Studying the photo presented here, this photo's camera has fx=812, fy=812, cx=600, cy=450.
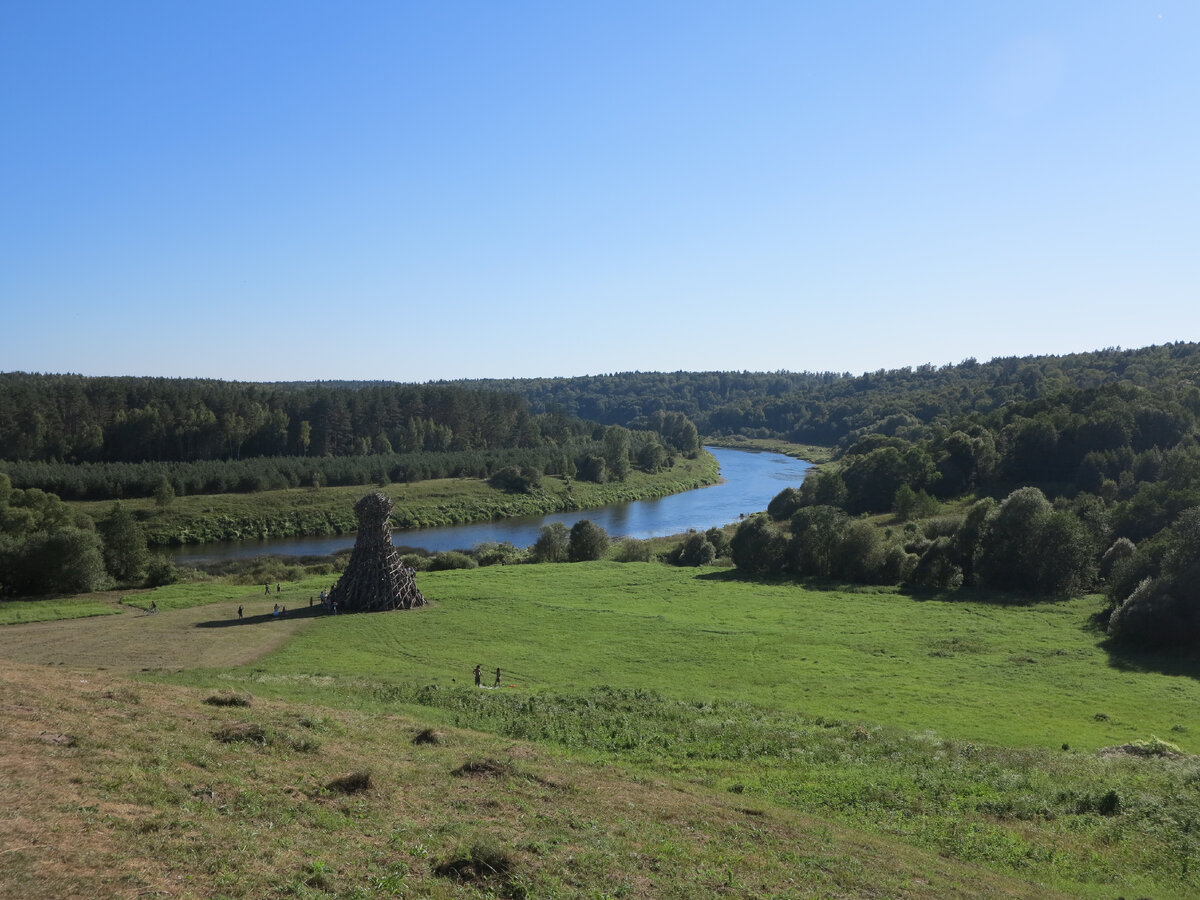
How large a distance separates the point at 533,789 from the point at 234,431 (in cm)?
12822

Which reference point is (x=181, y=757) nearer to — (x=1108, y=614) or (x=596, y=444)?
(x=1108, y=614)

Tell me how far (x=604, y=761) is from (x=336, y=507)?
95.3 meters

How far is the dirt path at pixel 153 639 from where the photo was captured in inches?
1430

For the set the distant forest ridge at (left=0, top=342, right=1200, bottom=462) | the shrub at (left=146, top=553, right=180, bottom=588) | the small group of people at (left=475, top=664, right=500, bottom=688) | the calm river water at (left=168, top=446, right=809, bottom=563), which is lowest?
the calm river water at (left=168, top=446, right=809, bottom=563)

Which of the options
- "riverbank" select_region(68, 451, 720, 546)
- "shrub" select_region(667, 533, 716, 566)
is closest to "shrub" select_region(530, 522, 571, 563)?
"shrub" select_region(667, 533, 716, 566)

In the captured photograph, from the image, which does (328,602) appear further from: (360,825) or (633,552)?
(360,825)

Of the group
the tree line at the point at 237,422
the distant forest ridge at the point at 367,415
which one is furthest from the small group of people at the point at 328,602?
the tree line at the point at 237,422

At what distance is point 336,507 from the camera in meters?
111

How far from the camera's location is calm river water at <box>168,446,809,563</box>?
303 feet

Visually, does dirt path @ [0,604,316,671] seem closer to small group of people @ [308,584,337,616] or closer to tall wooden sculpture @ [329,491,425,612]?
small group of people @ [308,584,337,616]

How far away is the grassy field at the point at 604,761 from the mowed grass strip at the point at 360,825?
0.08 meters

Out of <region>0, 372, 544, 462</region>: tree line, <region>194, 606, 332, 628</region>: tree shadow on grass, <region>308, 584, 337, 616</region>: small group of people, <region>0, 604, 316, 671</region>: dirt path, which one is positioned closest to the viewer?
<region>0, 604, 316, 671</region>: dirt path

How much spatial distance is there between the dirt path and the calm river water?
40.1 m

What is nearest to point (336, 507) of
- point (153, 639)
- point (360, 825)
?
point (153, 639)
